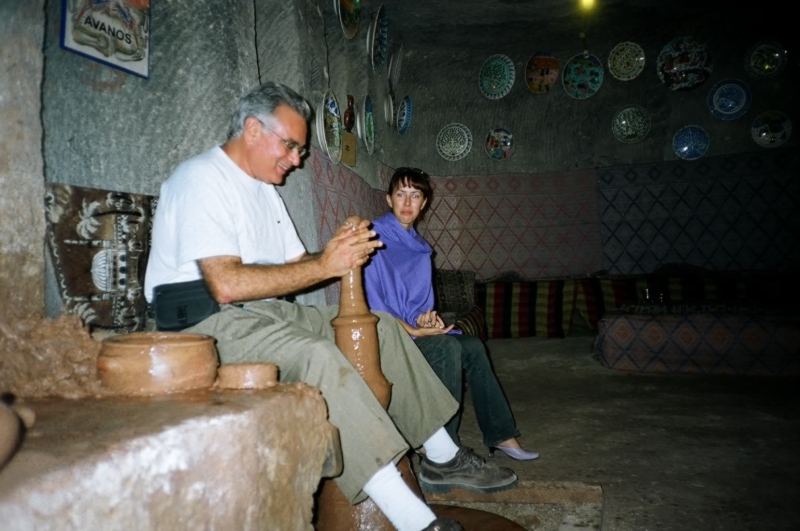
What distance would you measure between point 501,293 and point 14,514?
5698 millimetres

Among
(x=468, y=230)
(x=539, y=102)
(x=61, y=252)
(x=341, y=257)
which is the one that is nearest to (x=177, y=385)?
(x=341, y=257)

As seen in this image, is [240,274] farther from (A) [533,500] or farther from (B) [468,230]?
(B) [468,230]

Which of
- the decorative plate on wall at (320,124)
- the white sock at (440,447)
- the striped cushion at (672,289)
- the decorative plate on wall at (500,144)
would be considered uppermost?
the decorative plate on wall at (500,144)

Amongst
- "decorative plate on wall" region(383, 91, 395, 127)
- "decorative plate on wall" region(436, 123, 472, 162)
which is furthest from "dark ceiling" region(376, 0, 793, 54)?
"decorative plate on wall" region(436, 123, 472, 162)

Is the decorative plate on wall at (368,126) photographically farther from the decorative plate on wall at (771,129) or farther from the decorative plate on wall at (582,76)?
the decorative plate on wall at (771,129)

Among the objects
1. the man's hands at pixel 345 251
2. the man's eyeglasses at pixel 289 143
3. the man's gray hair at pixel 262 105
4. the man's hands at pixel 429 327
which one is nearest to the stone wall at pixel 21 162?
the man's gray hair at pixel 262 105

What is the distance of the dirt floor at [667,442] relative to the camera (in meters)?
1.90

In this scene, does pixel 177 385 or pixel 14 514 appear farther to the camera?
pixel 177 385

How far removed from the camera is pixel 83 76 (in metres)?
1.95

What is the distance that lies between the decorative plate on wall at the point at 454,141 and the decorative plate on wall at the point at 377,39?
2060 mm

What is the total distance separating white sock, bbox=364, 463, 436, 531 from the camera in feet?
4.47

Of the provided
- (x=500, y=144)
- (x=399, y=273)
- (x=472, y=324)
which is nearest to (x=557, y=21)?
(x=500, y=144)

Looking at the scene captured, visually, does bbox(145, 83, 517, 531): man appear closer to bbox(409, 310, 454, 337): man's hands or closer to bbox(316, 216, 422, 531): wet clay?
bbox(316, 216, 422, 531): wet clay

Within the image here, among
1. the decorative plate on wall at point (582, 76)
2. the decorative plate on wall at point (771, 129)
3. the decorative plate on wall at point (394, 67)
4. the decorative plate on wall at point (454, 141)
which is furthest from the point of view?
the decorative plate on wall at point (454, 141)
